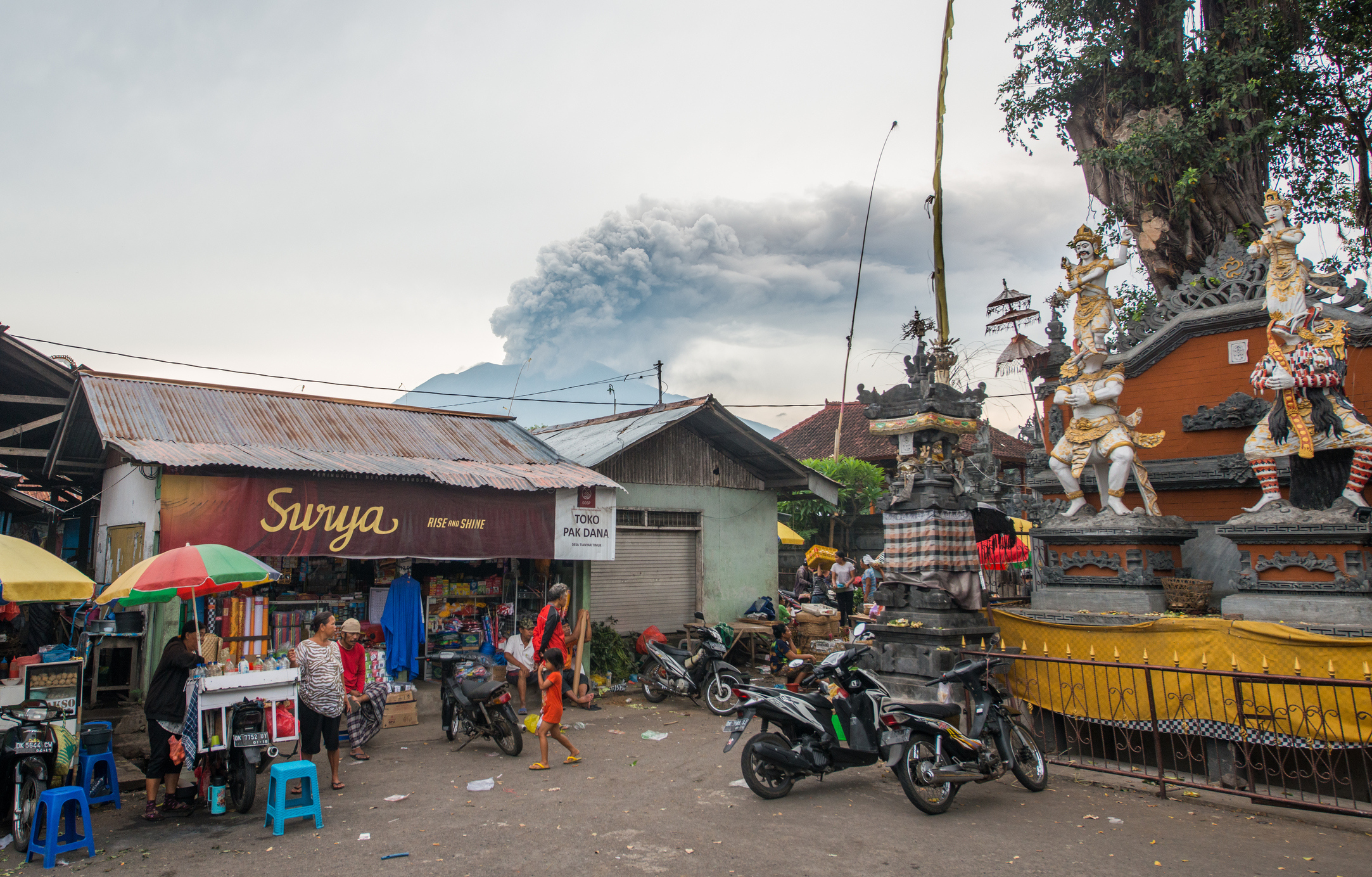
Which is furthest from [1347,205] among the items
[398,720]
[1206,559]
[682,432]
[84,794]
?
[84,794]

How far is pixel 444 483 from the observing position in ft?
36.3

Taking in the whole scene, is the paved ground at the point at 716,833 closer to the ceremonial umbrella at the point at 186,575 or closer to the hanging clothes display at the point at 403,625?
the ceremonial umbrella at the point at 186,575

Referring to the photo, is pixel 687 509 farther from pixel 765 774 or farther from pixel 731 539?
pixel 765 774

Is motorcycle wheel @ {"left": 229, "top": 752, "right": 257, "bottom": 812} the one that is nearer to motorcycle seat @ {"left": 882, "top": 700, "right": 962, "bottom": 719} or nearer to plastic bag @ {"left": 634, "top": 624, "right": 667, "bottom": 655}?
motorcycle seat @ {"left": 882, "top": 700, "right": 962, "bottom": 719}

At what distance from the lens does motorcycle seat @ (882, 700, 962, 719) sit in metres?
6.72

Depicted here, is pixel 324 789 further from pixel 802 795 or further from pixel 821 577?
pixel 821 577

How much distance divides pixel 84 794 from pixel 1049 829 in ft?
23.3

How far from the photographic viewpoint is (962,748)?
6.79m

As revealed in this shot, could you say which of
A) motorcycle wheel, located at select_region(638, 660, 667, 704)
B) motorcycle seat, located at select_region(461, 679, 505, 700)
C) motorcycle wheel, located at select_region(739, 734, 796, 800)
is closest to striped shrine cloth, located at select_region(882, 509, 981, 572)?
motorcycle wheel, located at select_region(739, 734, 796, 800)

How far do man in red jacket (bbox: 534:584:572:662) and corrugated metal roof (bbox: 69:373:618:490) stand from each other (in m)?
2.71

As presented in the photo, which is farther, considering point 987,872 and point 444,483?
point 444,483

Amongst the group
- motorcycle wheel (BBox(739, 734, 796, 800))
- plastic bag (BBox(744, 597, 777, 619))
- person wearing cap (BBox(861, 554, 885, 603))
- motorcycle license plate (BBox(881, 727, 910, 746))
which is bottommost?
motorcycle wheel (BBox(739, 734, 796, 800))

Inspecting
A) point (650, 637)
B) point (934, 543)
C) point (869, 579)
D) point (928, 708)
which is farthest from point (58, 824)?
point (869, 579)

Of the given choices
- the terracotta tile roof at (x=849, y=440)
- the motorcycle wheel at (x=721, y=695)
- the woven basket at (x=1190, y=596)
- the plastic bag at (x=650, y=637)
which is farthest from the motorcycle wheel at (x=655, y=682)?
the terracotta tile roof at (x=849, y=440)
